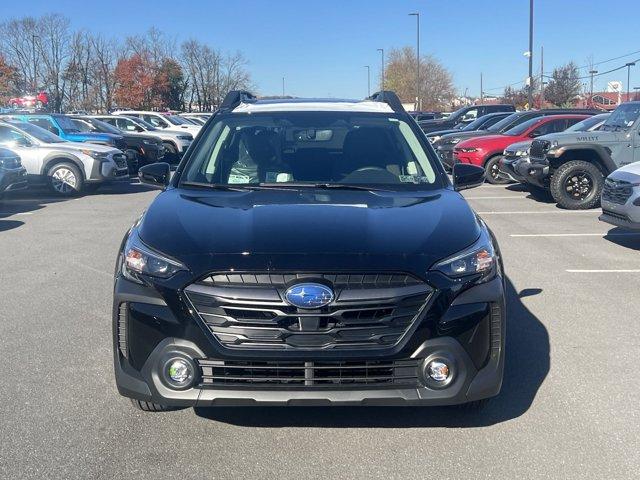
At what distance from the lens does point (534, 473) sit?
331cm

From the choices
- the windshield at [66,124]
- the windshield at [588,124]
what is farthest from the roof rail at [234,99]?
the windshield at [66,124]

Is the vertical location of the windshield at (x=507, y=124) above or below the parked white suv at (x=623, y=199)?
above

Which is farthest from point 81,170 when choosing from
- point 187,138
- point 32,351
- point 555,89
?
point 555,89

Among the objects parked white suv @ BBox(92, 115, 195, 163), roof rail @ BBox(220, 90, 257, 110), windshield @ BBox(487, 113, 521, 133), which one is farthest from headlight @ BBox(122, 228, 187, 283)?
parked white suv @ BBox(92, 115, 195, 163)

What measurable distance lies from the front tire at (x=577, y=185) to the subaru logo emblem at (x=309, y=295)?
396 inches

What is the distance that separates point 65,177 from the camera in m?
15.3

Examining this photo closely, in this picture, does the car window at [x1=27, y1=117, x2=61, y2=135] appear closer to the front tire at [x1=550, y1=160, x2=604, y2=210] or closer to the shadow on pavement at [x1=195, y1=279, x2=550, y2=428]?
the front tire at [x1=550, y1=160, x2=604, y2=210]

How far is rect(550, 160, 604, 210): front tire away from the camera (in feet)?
40.7

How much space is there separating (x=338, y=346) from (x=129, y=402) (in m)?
1.48

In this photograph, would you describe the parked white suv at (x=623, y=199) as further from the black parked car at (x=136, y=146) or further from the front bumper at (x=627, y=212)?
the black parked car at (x=136, y=146)

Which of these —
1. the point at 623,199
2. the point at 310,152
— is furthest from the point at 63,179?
the point at 310,152

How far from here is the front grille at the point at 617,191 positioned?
28.1 ft

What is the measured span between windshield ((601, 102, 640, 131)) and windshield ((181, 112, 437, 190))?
8396 millimetres

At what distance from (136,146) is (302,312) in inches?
684
